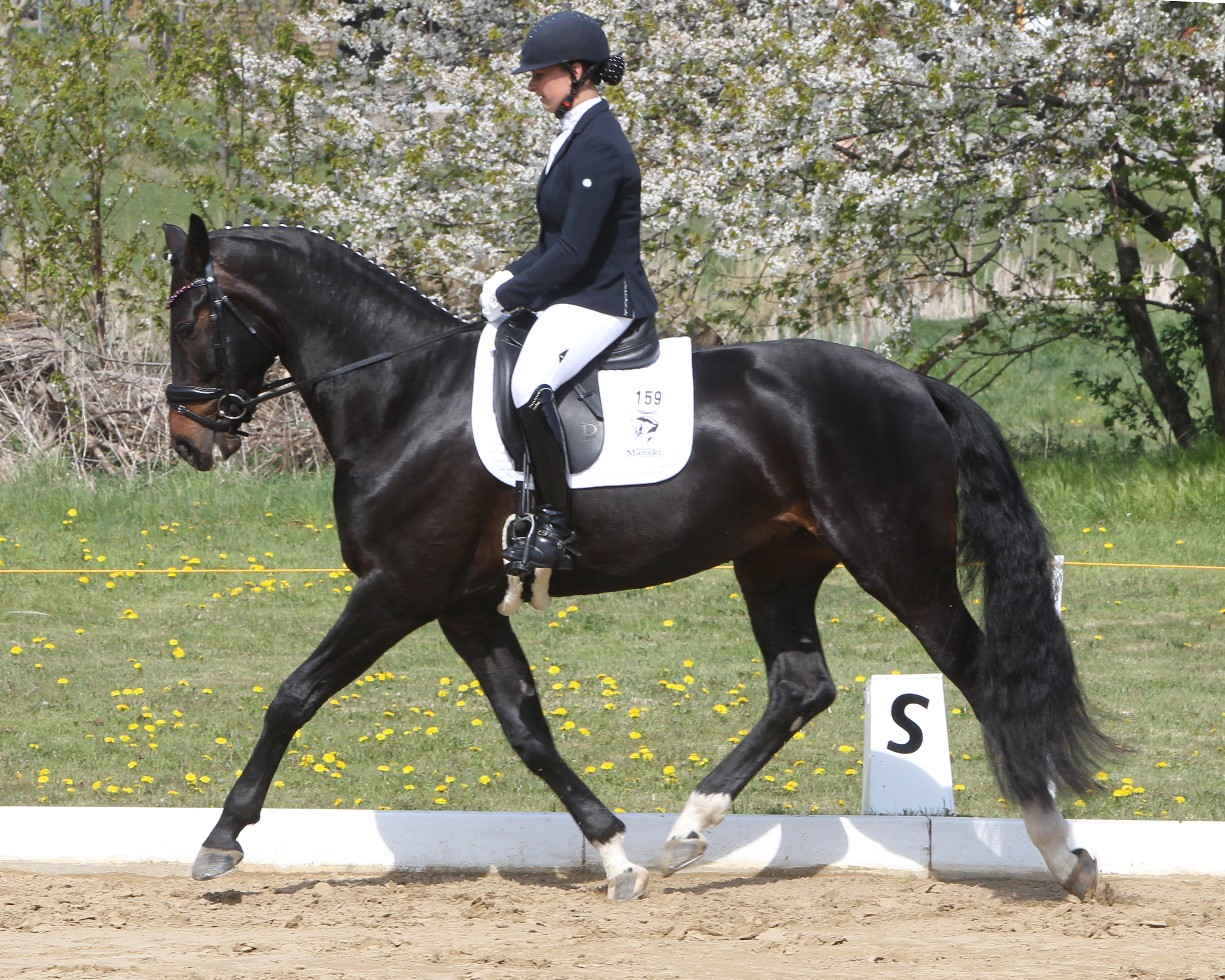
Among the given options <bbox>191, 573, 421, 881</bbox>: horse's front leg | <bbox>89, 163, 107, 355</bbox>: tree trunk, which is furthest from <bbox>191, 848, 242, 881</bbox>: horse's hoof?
<bbox>89, 163, 107, 355</bbox>: tree trunk

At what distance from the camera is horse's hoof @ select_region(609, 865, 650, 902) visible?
4.18 m

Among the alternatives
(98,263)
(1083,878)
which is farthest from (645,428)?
(98,263)

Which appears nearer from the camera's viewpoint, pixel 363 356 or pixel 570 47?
pixel 570 47

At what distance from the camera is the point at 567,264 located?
13.4 ft

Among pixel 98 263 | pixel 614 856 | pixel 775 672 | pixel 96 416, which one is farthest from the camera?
pixel 98 263

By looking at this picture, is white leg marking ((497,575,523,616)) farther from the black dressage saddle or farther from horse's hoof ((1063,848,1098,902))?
horse's hoof ((1063,848,1098,902))

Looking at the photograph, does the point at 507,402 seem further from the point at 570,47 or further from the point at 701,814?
the point at 701,814

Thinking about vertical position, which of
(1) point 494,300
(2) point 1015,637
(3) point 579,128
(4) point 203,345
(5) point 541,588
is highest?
(3) point 579,128

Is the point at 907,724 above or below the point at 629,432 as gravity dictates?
below

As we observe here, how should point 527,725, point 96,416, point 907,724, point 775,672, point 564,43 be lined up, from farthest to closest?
point 96,416, point 907,724, point 775,672, point 527,725, point 564,43

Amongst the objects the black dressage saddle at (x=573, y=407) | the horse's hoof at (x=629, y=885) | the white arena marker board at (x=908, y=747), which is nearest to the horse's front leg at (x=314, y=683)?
the black dressage saddle at (x=573, y=407)

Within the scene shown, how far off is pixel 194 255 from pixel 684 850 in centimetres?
227

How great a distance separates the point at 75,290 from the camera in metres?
12.1

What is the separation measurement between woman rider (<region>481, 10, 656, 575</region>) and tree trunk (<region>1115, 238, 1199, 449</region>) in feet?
27.1
